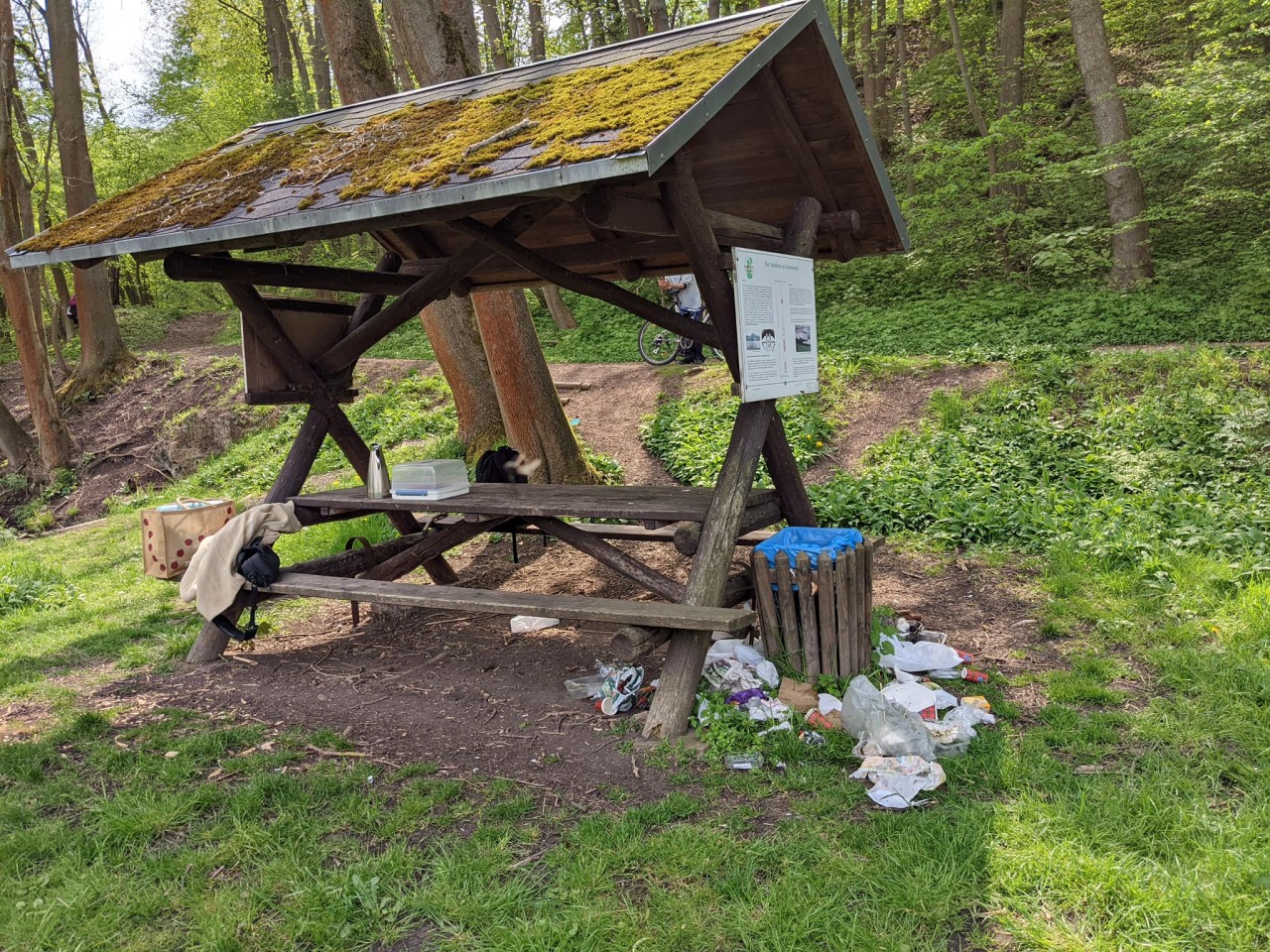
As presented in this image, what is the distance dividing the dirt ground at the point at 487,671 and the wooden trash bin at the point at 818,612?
83 centimetres

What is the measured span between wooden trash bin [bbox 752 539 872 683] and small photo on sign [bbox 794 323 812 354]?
48.5 inches

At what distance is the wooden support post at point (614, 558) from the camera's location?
5305 mm

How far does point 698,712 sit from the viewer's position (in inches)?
173

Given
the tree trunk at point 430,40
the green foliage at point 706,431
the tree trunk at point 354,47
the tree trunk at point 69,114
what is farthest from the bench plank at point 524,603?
the tree trunk at point 69,114

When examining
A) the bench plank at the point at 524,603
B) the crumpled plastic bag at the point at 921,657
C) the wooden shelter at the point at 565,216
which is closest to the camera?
the wooden shelter at the point at 565,216

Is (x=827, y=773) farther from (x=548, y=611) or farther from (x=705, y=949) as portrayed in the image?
(x=548, y=611)

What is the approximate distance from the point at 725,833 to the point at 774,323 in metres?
2.68

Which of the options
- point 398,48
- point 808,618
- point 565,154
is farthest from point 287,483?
point 398,48

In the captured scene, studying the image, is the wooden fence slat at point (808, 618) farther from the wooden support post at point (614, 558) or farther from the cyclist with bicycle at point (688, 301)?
the cyclist with bicycle at point (688, 301)

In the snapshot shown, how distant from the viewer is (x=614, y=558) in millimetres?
5633

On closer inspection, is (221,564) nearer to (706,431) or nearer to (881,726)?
(881,726)

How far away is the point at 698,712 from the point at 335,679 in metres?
2.39

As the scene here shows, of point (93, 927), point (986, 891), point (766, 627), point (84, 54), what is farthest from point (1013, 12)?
point (84, 54)

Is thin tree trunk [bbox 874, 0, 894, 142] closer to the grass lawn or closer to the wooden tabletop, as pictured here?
the wooden tabletop
